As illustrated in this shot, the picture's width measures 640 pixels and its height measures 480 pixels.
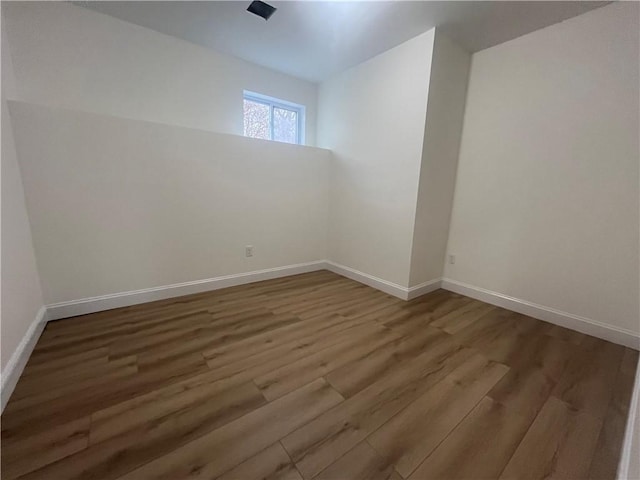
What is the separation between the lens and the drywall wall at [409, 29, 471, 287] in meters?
2.45

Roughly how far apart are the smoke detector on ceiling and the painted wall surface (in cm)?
187

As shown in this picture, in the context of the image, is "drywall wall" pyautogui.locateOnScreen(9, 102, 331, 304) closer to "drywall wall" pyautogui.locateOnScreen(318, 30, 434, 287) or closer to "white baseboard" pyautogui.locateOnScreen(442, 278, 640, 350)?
"drywall wall" pyautogui.locateOnScreen(318, 30, 434, 287)

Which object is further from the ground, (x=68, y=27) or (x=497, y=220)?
(x=68, y=27)

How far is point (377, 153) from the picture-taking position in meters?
2.92

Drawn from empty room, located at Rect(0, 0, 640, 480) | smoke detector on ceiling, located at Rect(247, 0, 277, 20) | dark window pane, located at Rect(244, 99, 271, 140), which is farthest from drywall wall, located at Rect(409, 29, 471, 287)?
dark window pane, located at Rect(244, 99, 271, 140)

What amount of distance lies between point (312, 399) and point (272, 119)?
3483 mm

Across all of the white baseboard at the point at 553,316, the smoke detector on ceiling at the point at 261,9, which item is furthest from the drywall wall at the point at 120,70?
the white baseboard at the point at 553,316

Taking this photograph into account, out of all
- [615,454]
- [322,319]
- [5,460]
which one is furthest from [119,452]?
[615,454]

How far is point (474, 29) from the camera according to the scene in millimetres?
2291

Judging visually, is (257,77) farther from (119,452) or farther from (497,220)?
(119,452)

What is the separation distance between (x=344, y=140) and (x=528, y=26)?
76.4 inches

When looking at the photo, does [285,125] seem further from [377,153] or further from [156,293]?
[156,293]

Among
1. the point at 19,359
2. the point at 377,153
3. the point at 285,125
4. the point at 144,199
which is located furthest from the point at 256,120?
the point at 19,359

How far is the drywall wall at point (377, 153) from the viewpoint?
2.54 meters
